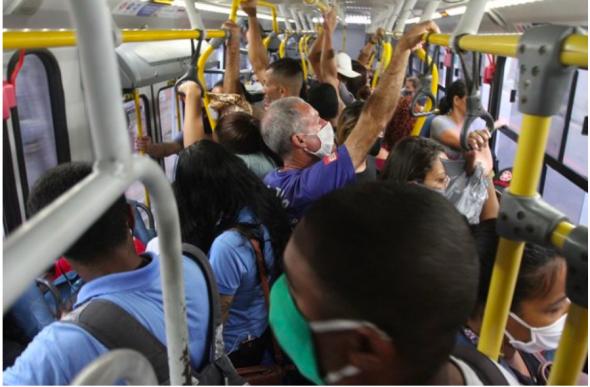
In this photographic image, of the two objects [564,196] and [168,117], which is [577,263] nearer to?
[168,117]

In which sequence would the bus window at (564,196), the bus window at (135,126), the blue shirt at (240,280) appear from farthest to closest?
the bus window at (564,196) → the bus window at (135,126) → the blue shirt at (240,280)

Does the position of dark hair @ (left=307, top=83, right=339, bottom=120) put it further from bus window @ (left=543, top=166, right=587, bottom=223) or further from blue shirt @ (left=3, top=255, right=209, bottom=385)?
bus window @ (left=543, top=166, right=587, bottom=223)

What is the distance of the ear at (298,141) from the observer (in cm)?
252

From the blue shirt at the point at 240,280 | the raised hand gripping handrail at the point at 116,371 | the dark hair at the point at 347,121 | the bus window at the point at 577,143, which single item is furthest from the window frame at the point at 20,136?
the bus window at the point at 577,143

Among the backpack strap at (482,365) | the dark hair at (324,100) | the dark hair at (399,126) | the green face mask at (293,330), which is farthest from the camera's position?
the dark hair at (324,100)

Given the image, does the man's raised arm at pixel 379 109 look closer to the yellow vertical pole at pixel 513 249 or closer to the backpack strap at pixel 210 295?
the backpack strap at pixel 210 295

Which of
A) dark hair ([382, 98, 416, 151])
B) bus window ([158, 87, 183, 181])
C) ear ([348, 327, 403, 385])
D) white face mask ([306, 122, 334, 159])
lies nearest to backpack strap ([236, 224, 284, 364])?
white face mask ([306, 122, 334, 159])

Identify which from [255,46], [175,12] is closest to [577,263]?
[255,46]

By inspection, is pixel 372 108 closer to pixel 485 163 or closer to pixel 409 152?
pixel 409 152

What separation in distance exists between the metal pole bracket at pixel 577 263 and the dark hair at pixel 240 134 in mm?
2256

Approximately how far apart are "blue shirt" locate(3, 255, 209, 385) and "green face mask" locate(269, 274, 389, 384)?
1.73 ft

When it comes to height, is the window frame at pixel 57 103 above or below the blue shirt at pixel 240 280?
above

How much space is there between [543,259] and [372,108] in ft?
3.37

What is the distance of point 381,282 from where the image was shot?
2.61 feet
